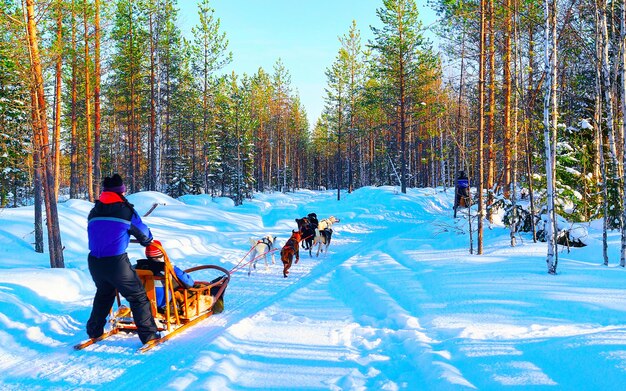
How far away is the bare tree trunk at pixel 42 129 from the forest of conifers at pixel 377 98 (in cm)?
4

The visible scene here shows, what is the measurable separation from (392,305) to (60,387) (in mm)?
4105

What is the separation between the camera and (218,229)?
16.2 m

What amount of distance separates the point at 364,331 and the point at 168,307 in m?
2.45

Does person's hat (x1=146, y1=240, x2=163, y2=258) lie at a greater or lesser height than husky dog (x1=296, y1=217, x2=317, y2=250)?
greater

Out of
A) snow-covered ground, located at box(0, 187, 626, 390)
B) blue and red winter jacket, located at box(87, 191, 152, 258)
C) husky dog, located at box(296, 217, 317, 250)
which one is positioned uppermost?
blue and red winter jacket, located at box(87, 191, 152, 258)

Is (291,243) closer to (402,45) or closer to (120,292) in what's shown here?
(120,292)

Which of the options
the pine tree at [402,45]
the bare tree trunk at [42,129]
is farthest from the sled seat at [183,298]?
the pine tree at [402,45]

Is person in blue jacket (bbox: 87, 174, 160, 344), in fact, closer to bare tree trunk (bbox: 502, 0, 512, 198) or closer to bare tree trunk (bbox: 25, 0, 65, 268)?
bare tree trunk (bbox: 25, 0, 65, 268)

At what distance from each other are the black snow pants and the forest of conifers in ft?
15.7

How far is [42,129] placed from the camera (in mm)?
8516

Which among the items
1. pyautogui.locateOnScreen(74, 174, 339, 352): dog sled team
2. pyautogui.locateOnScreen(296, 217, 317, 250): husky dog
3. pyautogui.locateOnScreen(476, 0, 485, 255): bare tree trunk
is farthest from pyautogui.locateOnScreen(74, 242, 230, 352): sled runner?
pyautogui.locateOnScreen(476, 0, 485, 255): bare tree trunk

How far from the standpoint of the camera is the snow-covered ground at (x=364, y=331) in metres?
3.62

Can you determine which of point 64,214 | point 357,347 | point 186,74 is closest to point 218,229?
point 64,214

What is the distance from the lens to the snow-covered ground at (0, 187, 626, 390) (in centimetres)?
362
